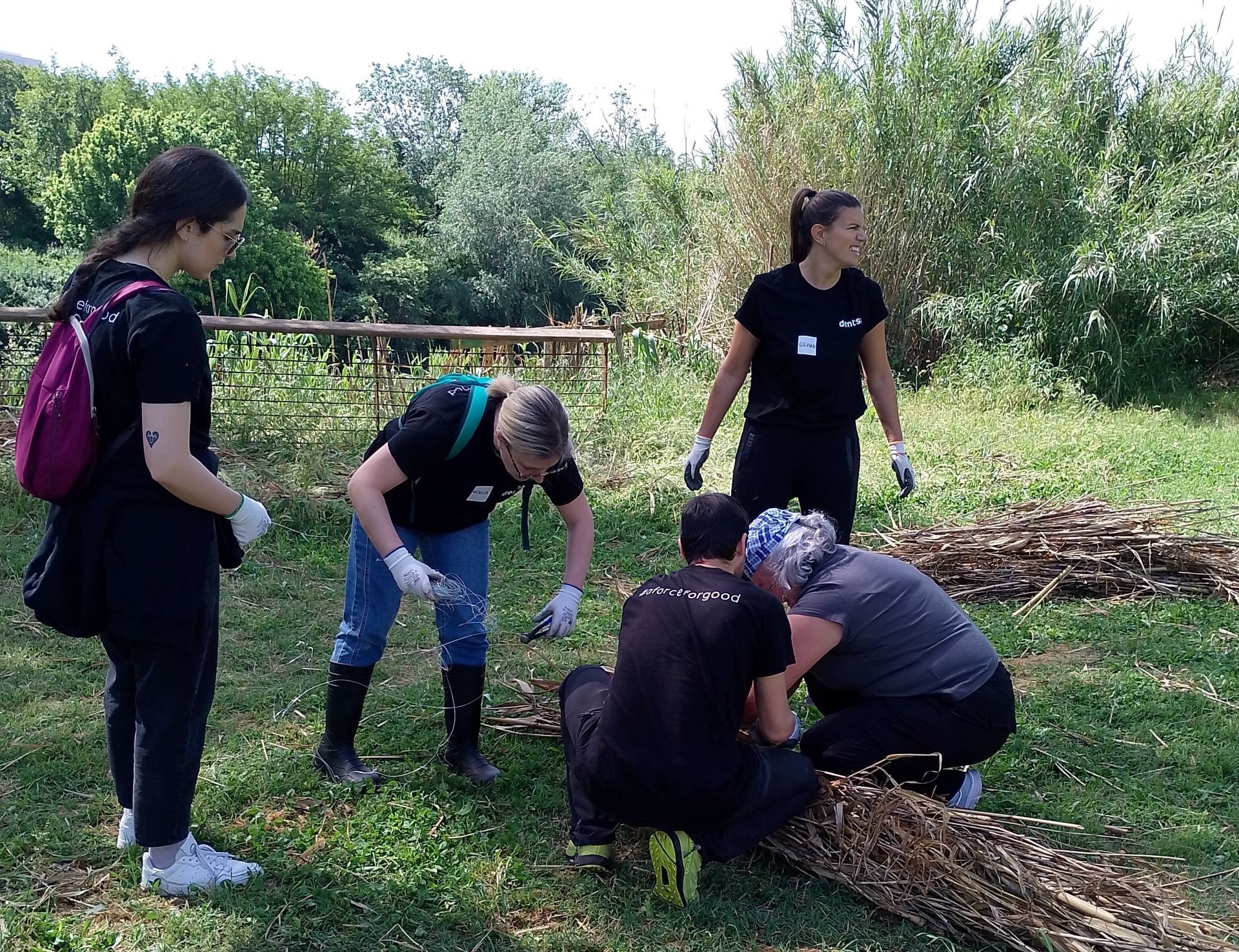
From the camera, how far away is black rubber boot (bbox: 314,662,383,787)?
2.88 m

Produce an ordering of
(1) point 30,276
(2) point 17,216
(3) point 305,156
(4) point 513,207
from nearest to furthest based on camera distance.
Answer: (1) point 30,276
(2) point 17,216
(4) point 513,207
(3) point 305,156

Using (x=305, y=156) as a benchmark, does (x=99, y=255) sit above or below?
below

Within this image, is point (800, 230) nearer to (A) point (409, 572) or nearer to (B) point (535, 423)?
(B) point (535, 423)

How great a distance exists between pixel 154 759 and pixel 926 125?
982 centimetres

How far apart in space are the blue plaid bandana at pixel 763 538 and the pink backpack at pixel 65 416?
5.20ft

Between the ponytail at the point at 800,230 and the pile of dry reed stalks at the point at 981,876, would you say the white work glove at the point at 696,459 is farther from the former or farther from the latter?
the pile of dry reed stalks at the point at 981,876

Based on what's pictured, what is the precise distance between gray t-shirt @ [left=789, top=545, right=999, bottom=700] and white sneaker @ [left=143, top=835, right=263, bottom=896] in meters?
1.56

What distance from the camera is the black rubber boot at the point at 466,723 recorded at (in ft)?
9.81

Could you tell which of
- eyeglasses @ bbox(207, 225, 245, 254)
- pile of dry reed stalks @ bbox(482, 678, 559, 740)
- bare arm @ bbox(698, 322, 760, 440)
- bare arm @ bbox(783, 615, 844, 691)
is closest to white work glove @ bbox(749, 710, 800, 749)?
bare arm @ bbox(783, 615, 844, 691)

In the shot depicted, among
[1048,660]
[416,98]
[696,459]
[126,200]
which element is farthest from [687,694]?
[416,98]

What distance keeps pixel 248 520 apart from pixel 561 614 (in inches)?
37.5

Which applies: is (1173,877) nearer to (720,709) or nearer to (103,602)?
(720,709)

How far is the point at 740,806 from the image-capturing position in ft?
8.13

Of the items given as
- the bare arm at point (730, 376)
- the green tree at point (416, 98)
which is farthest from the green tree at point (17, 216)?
the bare arm at point (730, 376)
